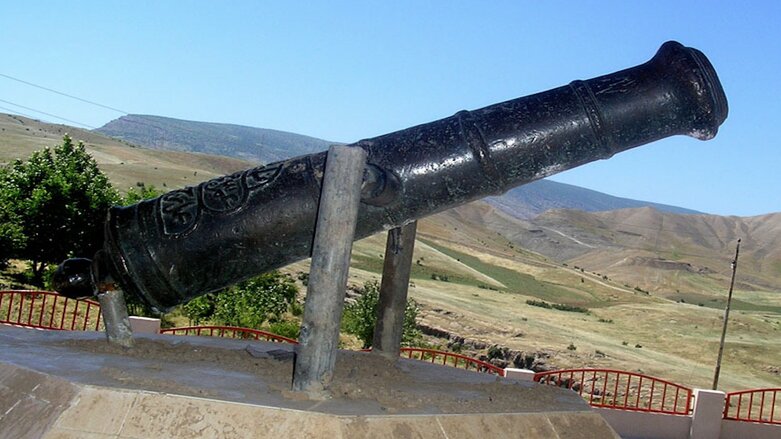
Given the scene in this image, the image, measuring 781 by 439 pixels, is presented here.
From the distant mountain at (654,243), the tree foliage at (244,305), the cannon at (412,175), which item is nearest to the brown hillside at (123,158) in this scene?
the tree foliage at (244,305)

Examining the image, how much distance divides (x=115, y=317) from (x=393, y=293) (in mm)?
1902

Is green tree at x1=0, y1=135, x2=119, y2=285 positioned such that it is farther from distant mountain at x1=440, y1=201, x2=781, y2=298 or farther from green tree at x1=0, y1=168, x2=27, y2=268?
distant mountain at x1=440, y1=201, x2=781, y2=298

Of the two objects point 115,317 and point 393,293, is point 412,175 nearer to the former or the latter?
point 393,293

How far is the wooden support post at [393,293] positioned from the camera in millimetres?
6023

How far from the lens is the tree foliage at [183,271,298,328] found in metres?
21.5

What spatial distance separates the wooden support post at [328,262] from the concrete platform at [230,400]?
0.16 metres

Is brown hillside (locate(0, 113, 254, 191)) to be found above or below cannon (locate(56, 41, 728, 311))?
above

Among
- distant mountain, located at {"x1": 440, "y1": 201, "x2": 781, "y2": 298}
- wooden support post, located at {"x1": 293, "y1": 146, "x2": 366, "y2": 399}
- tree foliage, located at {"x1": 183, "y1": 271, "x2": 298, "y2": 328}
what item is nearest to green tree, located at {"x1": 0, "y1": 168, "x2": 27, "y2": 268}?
tree foliage, located at {"x1": 183, "y1": 271, "x2": 298, "y2": 328}

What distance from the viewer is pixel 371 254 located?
182 feet

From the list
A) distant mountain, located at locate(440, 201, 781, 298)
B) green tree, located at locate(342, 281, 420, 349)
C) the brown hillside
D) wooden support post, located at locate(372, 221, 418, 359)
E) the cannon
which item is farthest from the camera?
distant mountain, located at locate(440, 201, 781, 298)

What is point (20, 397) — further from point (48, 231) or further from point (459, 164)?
point (48, 231)

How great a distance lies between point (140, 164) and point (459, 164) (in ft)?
257

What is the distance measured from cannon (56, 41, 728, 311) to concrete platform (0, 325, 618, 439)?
53 centimetres

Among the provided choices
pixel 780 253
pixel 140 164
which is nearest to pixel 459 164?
pixel 140 164
